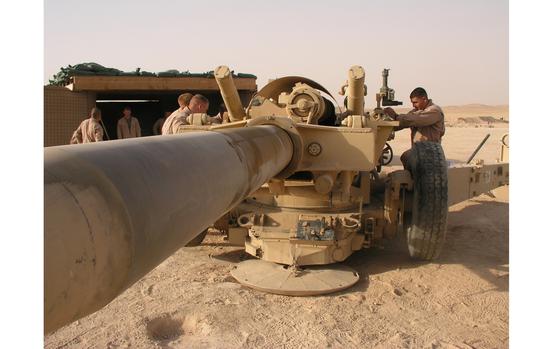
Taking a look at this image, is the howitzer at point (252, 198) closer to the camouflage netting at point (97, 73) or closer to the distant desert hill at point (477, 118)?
the camouflage netting at point (97, 73)

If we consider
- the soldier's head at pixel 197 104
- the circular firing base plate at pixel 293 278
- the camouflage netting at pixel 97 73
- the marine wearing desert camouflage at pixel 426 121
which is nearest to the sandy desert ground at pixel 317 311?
the circular firing base plate at pixel 293 278

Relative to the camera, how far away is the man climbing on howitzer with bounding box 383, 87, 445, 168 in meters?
5.73

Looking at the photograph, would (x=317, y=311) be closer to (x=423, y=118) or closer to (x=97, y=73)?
(x=423, y=118)

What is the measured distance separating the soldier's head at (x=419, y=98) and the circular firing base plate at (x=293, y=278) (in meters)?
2.19

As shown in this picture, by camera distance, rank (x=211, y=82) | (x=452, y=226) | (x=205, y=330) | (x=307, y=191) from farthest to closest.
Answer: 1. (x=211, y=82)
2. (x=452, y=226)
3. (x=307, y=191)
4. (x=205, y=330)

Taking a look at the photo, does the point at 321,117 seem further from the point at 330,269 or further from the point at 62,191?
the point at 62,191

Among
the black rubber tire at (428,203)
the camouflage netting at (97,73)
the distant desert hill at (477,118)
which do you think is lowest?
the black rubber tire at (428,203)

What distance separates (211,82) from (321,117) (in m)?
5.18

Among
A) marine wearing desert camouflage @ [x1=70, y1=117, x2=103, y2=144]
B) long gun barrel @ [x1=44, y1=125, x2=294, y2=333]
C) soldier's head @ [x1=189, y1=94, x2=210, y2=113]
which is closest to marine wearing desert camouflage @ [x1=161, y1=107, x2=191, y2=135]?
soldier's head @ [x1=189, y1=94, x2=210, y2=113]

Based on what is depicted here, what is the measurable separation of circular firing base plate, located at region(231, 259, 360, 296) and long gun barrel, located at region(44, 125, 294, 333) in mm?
3119

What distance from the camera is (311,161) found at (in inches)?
150

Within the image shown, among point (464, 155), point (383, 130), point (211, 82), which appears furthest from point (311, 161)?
point (464, 155)

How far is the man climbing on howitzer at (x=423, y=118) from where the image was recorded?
18.8 feet

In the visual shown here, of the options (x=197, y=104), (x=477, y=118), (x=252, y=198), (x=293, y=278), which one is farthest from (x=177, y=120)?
(x=477, y=118)
